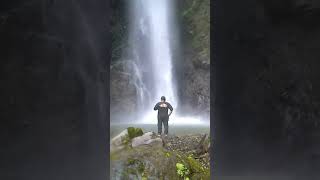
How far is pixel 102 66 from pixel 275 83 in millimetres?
1278

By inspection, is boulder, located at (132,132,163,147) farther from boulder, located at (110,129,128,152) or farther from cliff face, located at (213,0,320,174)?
cliff face, located at (213,0,320,174)

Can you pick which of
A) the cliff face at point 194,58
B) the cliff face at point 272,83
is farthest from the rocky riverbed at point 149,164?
the cliff face at point 194,58

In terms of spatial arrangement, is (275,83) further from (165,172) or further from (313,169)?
(165,172)

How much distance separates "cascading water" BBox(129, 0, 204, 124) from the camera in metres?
38.0

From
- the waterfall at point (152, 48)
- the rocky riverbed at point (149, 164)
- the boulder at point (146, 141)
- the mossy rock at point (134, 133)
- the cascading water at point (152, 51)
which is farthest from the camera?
the waterfall at point (152, 48)

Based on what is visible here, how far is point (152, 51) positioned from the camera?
1532 inches

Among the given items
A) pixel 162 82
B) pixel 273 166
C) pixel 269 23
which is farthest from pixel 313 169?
pixel 162 82

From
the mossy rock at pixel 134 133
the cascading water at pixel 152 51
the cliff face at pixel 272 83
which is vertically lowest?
the mossy rock at pixel 134 133

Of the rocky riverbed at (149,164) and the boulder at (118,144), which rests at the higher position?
the boulder at (118,144)

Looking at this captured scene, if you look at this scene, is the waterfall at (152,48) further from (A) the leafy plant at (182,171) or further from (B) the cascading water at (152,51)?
(A) the leafy plant at (182,171)

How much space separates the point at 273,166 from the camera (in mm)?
2584

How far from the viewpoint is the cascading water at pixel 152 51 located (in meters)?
38.0

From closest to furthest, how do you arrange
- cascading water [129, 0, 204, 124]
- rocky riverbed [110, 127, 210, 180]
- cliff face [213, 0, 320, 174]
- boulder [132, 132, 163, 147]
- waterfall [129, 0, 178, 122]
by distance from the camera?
cliff face [213, 0, 320, 174], rocky riverbed [110, 127, 210, 180], boulder [132, 132, 163, 147], cascading water [129, 0, 204, 124], waterfall [129, 0, 178, 122]

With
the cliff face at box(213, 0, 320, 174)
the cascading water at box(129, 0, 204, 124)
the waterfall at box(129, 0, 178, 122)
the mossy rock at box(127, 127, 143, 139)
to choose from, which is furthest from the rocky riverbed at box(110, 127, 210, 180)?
the waterfall at box(129, 0, 178, 122)
